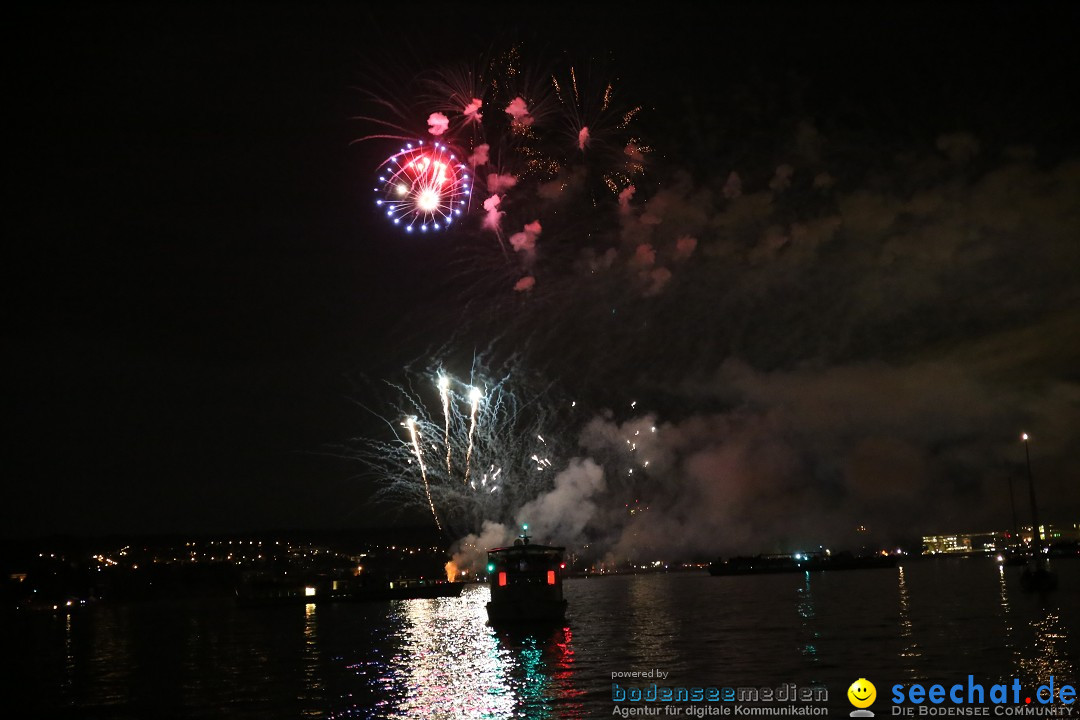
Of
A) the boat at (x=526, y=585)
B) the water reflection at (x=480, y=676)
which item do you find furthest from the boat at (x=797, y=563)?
the water reflection at (x=480, y=676)

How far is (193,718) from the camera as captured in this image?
82.6 feet

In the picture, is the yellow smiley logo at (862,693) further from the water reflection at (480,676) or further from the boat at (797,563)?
the boat at (797,563)

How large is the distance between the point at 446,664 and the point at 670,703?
13903 mm

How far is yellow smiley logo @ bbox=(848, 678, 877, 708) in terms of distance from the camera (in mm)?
22664

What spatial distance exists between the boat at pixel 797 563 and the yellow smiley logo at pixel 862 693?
468 feet

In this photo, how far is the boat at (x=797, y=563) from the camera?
163625mm

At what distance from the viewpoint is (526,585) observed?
52.3 metres

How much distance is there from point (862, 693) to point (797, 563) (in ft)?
517

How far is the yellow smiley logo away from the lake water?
33cm

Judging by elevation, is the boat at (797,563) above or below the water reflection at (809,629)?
below

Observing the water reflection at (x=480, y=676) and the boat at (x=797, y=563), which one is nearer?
the water reflection at (x=480, y=676)

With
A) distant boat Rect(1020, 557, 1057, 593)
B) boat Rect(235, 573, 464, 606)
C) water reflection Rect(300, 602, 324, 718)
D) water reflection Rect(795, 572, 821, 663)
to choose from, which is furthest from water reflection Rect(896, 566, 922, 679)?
boat Rect(235, 573, 464, 606)

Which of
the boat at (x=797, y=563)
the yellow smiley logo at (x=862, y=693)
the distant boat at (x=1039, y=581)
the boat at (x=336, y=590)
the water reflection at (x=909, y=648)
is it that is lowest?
the boat at (x=797, y=563)

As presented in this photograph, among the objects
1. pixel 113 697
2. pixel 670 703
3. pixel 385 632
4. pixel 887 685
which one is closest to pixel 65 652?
pixel 385 632
